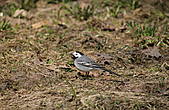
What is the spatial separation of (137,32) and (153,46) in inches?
22.2

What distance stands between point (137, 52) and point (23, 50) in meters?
2.25

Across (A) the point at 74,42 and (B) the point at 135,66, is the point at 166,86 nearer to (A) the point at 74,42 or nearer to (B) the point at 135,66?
(B) the point at 135,66

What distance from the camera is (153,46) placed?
668 centimetres

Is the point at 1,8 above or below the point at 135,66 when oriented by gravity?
above

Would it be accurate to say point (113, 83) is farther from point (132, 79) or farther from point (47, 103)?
point (47, 103)

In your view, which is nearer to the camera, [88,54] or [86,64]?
[86,64]

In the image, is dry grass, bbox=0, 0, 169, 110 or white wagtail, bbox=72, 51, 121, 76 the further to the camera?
white wagtail, bbox=72, 51, 121, 76

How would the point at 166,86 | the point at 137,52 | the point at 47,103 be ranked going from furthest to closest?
the point at 137,52, the point at 166,86, the point at 47,103

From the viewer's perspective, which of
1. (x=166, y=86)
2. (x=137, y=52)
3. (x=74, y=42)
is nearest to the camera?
(x=166, y=86)

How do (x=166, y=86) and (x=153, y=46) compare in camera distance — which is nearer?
(x=166, y=86)

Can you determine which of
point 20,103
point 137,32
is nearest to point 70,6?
point 137,32

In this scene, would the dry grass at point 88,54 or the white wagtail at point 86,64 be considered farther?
the white wagtail at point 86,64

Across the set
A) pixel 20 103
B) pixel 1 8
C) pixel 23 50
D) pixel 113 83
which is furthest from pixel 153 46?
pixel 1 8

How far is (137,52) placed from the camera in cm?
644
